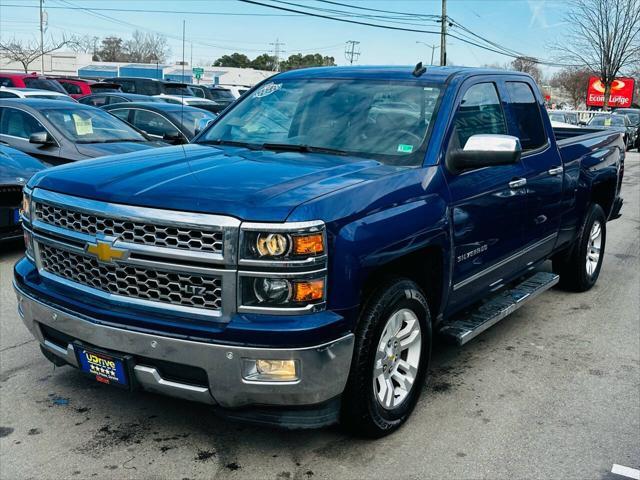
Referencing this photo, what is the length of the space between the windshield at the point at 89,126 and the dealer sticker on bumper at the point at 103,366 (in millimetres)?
6141

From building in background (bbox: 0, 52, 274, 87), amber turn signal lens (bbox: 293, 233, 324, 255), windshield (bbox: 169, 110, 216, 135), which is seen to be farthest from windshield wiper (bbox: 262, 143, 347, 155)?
building in background (bbox: 0, 52, 274, 87)

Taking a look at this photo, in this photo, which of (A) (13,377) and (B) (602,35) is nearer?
(A) (13,377)

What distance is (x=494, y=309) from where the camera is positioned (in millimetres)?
4902

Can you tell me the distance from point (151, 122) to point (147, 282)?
9.59 metres

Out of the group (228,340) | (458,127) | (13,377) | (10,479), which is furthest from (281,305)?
(13,377)

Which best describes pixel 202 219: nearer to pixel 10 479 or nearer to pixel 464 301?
pixel 10 479

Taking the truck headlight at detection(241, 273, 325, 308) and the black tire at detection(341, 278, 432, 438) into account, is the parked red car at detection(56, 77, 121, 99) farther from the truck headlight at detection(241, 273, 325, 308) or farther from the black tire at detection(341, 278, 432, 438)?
the truck headlight at detection(241, 273, 325, 308)

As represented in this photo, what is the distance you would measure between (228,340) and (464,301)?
1935 millimetres

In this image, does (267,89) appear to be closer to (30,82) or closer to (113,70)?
(30,82)

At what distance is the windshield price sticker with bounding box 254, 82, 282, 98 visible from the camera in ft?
16.4

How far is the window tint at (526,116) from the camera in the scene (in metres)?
5.23

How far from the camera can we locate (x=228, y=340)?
10.0ft

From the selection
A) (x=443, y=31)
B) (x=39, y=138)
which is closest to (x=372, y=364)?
(x=39, y=138)

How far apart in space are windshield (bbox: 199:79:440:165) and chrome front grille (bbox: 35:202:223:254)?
4.36ft
